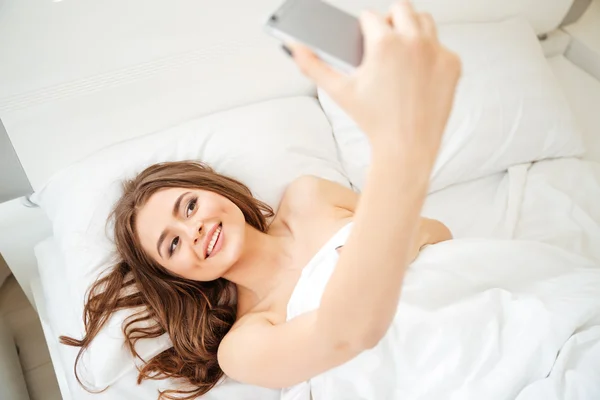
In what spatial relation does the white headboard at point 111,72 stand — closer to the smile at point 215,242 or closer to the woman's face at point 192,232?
the woman's face at point 192,232

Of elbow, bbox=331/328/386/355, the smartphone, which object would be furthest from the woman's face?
the smartphone

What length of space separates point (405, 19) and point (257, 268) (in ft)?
2.50

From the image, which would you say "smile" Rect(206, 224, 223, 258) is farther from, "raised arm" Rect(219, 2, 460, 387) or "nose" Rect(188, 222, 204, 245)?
"raised arm" Rect(219, 2, 460, 387)

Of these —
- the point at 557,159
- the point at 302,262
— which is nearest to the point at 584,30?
the point at 557,159

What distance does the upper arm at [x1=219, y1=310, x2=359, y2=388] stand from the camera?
2.22 feet

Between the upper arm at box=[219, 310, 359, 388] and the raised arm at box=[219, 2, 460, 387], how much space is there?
7 cm

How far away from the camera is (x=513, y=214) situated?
1.35m

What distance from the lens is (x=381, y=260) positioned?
1.78ft

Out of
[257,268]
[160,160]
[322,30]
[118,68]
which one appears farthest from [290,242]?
[322,30]

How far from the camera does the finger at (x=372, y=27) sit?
1.61 ft

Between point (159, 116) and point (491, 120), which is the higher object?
point (159, 116)

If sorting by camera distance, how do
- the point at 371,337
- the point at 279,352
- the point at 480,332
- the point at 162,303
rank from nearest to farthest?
the point at 371,337 → the point at 279,352 → the point at 480,332 → the point at 162,303

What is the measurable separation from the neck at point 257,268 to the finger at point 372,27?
2.34ft

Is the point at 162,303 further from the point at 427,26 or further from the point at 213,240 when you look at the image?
the point at 427,26
